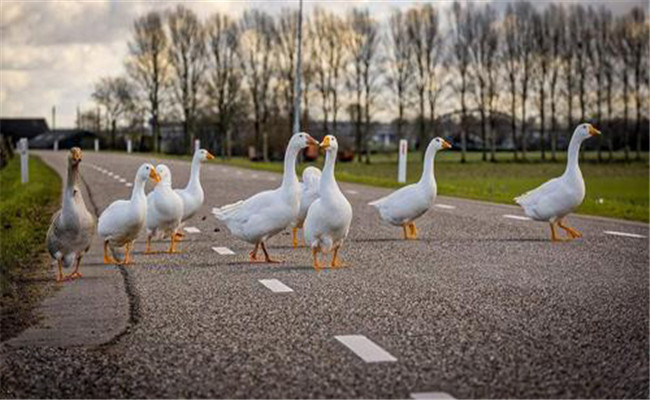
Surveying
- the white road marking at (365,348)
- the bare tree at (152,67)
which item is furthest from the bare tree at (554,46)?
the white road marking at (365,348)

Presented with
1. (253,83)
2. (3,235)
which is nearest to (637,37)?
(253,83)

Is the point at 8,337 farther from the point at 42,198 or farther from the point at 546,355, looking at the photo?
the point at 42,198

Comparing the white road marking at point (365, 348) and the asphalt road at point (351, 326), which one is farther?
the white road marking at point (365, 348)

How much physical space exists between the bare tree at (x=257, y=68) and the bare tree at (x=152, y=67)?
635cm

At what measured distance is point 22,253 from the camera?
1291 cm

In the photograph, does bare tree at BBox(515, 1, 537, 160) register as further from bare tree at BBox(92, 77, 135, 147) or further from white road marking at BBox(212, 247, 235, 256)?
white road marking at BBox(212, 247, 235, 256)

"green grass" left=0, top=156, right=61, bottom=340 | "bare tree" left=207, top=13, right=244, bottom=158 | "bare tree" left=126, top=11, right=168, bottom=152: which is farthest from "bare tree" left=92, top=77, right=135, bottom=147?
"green grass" left=0, top=156, right=61, bottom=340

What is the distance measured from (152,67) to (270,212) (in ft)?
280

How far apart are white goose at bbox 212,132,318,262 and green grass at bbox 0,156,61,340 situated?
2.17m

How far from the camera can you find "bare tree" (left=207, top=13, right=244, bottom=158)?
83.2 meters

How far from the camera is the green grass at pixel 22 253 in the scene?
29.0 ft

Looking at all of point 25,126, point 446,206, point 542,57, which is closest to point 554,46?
point 542,57

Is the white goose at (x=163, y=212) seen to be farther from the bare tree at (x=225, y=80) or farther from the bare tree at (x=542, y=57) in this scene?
the bare tree at (x=542, y=57)

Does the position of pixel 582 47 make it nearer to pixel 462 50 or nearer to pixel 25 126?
pixel 462 50
